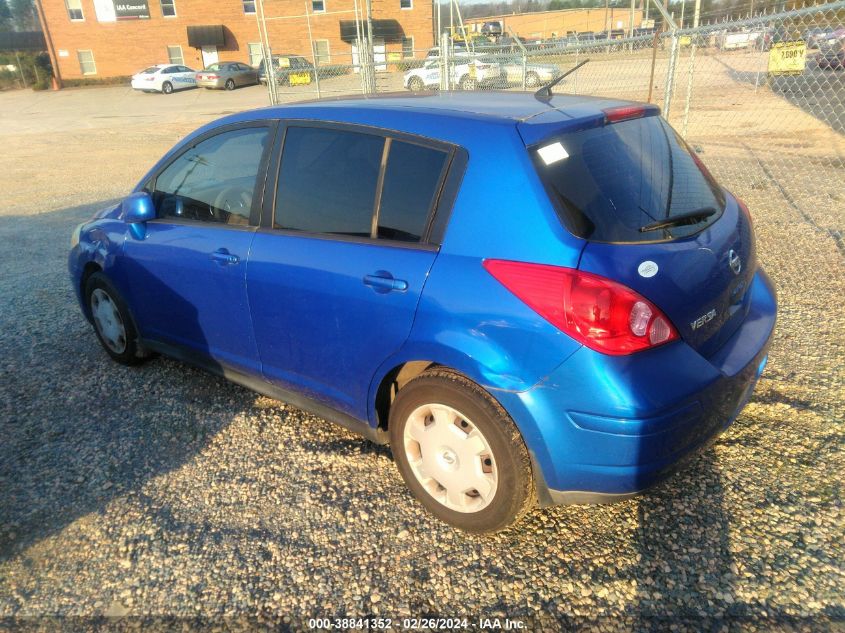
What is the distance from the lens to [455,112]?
277cm

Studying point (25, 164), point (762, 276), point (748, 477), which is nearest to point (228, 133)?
point (762, 276)

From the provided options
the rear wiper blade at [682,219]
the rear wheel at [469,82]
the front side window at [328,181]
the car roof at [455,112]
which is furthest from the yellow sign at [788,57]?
the rear wheel at [469,82]

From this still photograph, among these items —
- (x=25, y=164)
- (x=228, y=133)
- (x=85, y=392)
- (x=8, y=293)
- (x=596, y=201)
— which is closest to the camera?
(x=596, y=201)

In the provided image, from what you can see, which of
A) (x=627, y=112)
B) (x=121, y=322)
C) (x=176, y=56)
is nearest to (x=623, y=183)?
(x=627, y=112)

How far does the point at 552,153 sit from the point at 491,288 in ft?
1.93

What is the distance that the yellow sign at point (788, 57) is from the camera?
22.2ft

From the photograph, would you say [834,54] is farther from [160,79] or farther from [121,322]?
[160,79]

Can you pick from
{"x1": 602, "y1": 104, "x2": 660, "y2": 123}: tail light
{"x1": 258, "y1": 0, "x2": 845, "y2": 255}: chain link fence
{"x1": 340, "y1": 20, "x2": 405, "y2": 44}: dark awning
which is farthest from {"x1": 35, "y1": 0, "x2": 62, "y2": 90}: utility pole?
{"x1": 602, "y1": 104, "x2": 660, "y2": 123}: tail light

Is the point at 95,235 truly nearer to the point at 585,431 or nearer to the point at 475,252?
the point at 475,252

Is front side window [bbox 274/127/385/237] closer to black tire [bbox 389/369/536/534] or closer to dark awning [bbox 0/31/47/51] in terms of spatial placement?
black tire [bbox 389/369/536/534]

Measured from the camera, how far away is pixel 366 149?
2932 millimetres

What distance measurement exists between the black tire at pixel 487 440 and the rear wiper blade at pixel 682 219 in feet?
2.94

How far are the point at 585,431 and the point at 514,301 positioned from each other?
52cm

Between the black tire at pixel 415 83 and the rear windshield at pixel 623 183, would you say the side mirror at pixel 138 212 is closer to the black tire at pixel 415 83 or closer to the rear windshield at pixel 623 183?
the rear windshield at pixel 623 183
